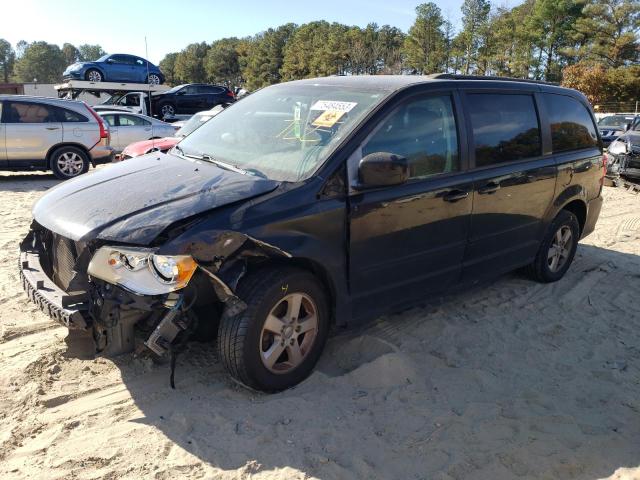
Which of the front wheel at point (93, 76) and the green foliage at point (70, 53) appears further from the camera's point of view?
the green foliage at point (70, 53)

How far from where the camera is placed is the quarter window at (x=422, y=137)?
3.67 m

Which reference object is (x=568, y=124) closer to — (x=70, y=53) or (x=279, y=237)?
(x=279, y=237)

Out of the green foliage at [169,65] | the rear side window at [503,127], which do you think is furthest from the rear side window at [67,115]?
the green foliage at [169,65]

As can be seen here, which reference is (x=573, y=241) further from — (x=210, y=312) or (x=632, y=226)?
(x=210, y=312)

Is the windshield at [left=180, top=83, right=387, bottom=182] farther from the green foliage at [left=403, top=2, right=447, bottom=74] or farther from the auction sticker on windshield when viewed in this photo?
the green foliage at [left=403, top=2, right=447, bottom=74]

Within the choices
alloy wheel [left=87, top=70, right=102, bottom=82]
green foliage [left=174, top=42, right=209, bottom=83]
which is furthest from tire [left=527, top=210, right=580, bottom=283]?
green foliage [left=174, top=42, right=209, bottom=83]

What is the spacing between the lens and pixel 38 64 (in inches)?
4813

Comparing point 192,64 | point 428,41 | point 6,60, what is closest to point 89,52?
point 6,60

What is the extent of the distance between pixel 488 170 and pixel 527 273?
1.66 metres

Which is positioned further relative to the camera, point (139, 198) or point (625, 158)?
point (625, 158)

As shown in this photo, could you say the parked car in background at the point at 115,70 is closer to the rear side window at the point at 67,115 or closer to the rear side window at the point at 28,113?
the rear side window at the point at 67,115

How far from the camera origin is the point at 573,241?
5.72 m

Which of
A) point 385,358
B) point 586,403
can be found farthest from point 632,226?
point 385,358

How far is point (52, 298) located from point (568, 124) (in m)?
4.69
